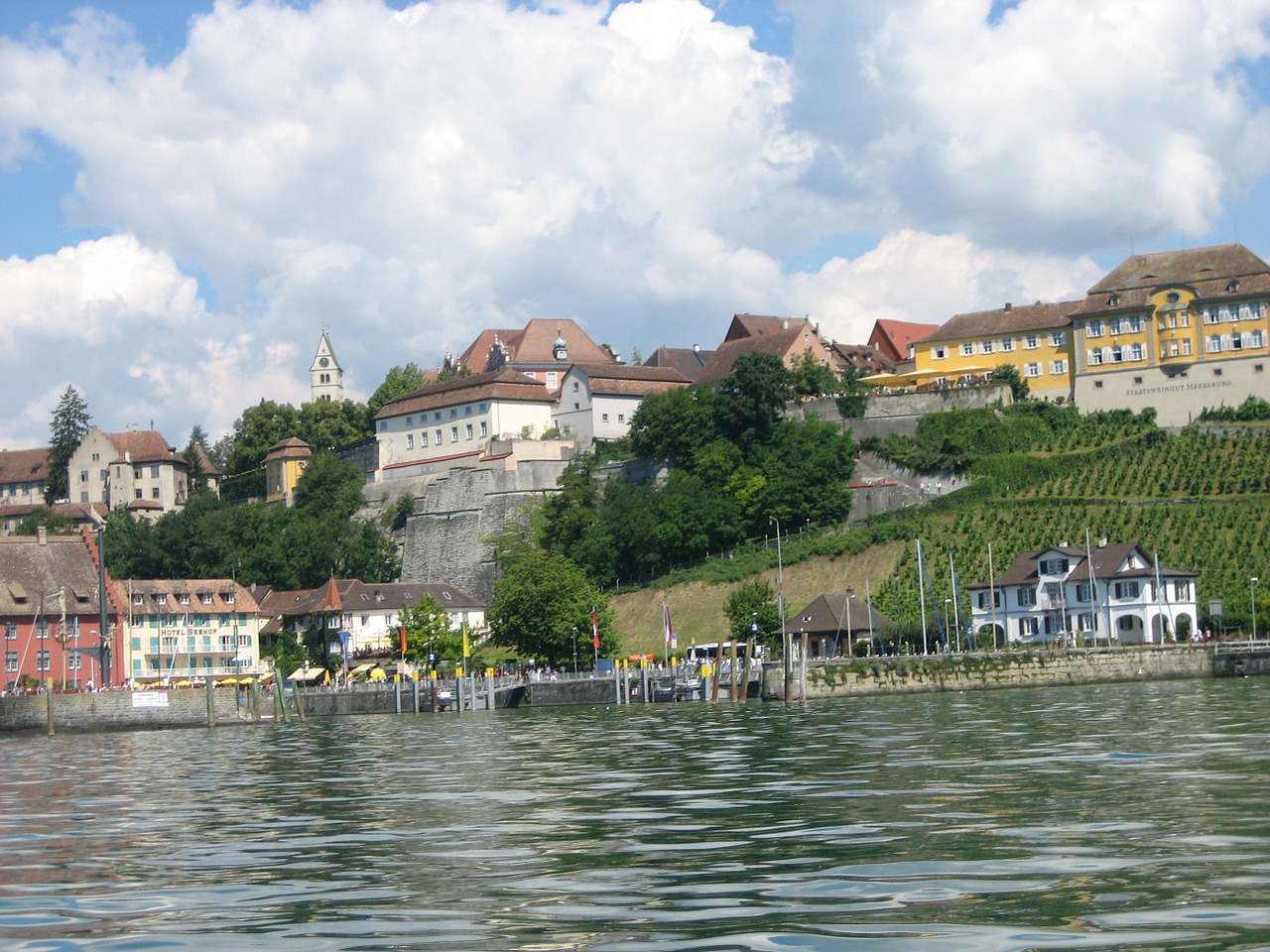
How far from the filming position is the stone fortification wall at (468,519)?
351 ft

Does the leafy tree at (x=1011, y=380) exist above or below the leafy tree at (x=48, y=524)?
above

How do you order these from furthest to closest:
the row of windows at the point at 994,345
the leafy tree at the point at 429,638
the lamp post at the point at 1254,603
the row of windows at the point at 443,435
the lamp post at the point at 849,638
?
the row of windows at the point at 443,435 < the row of windows at the point at 994,345 < the leafy tree at the point at 429,638 < the lamp post at the point at 849,638 < the lamp post at the point at 1254,603

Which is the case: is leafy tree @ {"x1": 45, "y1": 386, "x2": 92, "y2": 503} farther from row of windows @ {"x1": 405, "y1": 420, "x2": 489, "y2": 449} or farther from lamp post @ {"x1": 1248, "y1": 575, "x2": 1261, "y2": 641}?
lamp post @ {"x1": 1248, "y1": 575, "x2": 1261, "y2": 641}

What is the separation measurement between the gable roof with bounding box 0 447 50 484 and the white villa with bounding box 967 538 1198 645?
10236cm

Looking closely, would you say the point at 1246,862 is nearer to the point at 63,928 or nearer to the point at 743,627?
the point at 63,928

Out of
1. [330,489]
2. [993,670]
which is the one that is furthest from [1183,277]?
[330,489]

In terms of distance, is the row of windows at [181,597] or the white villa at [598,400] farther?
the white villa at [598,400]

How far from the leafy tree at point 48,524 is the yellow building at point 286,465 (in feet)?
50.9

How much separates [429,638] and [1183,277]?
2056 inches

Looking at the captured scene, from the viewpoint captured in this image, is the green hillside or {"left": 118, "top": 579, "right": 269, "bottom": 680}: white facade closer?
the green hillside

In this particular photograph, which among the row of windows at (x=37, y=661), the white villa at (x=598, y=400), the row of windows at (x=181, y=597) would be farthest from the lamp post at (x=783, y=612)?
the row of windows at (x=37, y=661)

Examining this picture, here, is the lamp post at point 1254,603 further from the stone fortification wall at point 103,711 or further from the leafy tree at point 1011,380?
the stone fortification wall at point 103,711

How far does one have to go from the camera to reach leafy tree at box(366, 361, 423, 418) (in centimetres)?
13762

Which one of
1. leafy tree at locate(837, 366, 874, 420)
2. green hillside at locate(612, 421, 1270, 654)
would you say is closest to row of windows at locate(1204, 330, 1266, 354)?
green hillside at locate(612, 421, 1270, 654)
